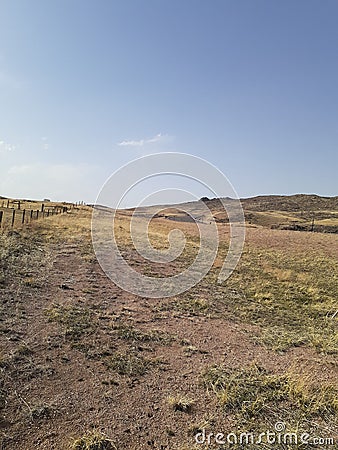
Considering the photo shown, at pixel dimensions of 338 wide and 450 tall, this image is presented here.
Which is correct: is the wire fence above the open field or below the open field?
above

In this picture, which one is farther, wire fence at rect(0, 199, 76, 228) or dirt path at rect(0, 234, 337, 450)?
wire fence at rect(0, 199, 76, 228)

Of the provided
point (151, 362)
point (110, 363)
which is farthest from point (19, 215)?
point (151, 362)

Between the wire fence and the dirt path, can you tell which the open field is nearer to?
the dirt path

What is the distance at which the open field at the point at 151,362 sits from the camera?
4871 millimetres

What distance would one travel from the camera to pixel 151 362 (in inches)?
279

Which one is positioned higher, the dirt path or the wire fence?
the wire fence

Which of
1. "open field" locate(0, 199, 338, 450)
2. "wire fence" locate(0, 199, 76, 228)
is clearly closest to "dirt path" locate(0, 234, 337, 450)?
"open field" locate(0, 199, 338, 450)

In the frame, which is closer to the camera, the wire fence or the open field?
the open field

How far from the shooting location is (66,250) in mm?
17734

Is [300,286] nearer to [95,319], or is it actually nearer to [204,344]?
[204,344]

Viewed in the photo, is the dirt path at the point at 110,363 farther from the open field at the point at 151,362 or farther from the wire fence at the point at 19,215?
the wire fence at the point at 19,215

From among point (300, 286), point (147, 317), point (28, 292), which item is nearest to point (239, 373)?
point (147, 317)

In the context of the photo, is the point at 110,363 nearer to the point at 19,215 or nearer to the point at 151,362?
the point at 151,362

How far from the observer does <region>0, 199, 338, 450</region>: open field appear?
4871 mm
